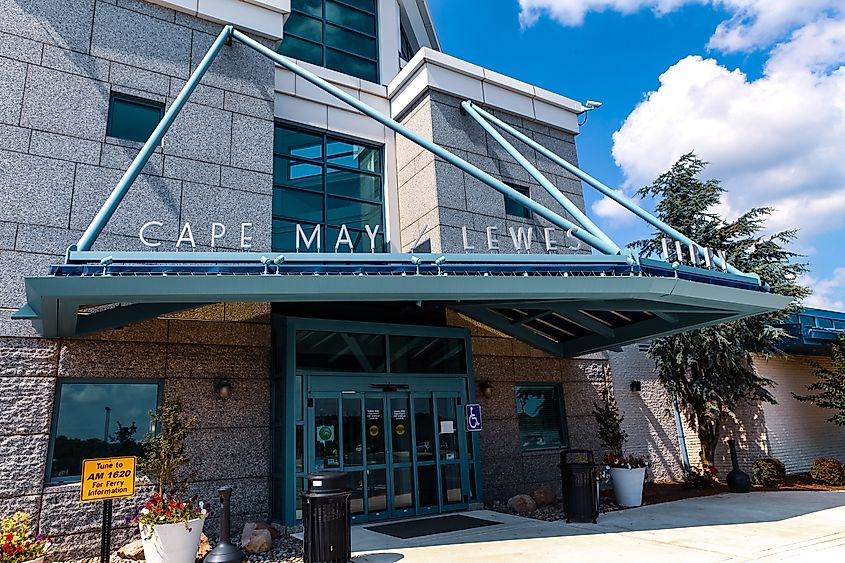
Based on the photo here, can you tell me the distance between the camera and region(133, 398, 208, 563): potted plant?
8125mm

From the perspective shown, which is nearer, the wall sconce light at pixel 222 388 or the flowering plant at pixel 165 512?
the flowering plant at pixel 165 512

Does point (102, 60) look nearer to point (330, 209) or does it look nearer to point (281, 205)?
point (281, 205)

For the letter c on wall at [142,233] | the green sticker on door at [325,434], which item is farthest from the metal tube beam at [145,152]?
the green sticker on door at [325,434]

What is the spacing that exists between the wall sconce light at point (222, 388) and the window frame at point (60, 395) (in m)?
0.87

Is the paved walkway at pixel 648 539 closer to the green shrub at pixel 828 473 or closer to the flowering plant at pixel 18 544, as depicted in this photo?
the flowering plant at pixel 18 544

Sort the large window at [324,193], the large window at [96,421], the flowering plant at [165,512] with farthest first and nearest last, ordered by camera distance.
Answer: the large window at [324,193] → the large window at [96,421] → the flowering plant at [165,512]

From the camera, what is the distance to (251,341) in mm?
11047

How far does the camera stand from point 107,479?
788cm

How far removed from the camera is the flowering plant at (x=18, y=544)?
23.7ft

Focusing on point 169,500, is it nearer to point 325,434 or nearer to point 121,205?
point 325,434

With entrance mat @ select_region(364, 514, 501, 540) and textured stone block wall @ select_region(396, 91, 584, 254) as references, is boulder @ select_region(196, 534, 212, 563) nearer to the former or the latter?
entrance mat @ select_region(364, 514, 501, 540)

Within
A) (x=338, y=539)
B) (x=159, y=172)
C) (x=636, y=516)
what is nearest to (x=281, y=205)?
(x=159, y=172)

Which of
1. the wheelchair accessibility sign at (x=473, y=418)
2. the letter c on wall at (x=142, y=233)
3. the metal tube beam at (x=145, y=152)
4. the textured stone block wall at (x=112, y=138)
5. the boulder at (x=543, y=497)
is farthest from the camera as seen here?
the boulder at (x=543, y=497)

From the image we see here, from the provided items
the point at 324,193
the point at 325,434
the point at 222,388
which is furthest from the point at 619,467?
the point at 324,193
